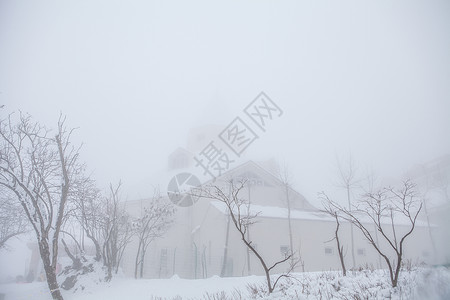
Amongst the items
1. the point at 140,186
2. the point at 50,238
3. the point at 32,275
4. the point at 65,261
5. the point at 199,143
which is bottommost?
the point at 32,275

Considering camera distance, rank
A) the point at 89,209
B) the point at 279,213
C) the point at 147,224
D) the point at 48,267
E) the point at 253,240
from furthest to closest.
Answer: the point at 279,213, the point at 253,240, the point at 147,224, the point at 89,209, the point at 48,267

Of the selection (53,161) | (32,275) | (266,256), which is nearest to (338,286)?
(53,161)

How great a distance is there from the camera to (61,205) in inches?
375

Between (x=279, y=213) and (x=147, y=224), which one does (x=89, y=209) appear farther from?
(x=279, y=213)

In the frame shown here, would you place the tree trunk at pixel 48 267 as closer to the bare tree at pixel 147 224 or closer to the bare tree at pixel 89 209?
the bare tree at pixel 89 209

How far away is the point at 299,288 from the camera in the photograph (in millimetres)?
5699

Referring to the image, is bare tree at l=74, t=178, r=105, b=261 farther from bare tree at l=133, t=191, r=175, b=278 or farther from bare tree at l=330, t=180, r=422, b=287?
bare tree at l=330, t=180, r=422, b=287

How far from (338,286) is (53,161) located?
38.8 ft

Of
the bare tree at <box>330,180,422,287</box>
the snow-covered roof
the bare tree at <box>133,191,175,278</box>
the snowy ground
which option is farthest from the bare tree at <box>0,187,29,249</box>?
the bare tree at <box>330,180,422,287</box>

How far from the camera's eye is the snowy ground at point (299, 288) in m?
3.82

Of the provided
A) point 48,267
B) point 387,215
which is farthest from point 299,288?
point 48,267

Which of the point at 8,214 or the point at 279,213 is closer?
the point at 8,214

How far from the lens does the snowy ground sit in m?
3.82

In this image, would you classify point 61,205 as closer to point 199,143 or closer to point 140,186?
point 140,186
